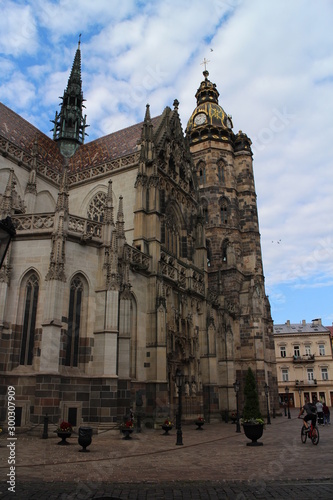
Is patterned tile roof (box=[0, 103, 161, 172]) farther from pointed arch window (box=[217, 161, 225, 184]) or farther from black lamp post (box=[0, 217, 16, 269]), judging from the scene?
black lamp post (box=[0, 217, 16, 269])

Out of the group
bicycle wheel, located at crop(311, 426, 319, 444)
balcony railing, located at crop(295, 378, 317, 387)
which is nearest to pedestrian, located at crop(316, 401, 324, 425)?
bicycle wheel, located at crop(311, 426, 319, 444)

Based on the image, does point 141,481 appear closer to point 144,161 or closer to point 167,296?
point 167,296

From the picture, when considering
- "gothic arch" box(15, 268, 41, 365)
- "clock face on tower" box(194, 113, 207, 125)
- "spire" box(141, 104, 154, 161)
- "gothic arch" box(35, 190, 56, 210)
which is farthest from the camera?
"clock face on tower" box(194, 113, 207, 125)

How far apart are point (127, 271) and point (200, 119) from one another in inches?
1295

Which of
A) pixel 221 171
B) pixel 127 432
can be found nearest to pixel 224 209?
pixel 221 171

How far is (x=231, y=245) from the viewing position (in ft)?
145

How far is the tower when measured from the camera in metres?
37.7

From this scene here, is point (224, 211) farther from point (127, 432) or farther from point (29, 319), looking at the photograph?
point (127, 432)

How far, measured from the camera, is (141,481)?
29.0 ft

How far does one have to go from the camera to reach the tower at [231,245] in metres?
37.7

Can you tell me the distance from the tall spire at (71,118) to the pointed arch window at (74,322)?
2102cm

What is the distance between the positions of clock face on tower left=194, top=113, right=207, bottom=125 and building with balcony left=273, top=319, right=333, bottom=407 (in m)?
35.7

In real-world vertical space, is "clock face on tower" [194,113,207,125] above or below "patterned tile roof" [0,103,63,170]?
above

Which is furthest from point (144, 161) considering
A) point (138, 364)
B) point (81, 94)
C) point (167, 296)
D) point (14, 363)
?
point (81, 94)
